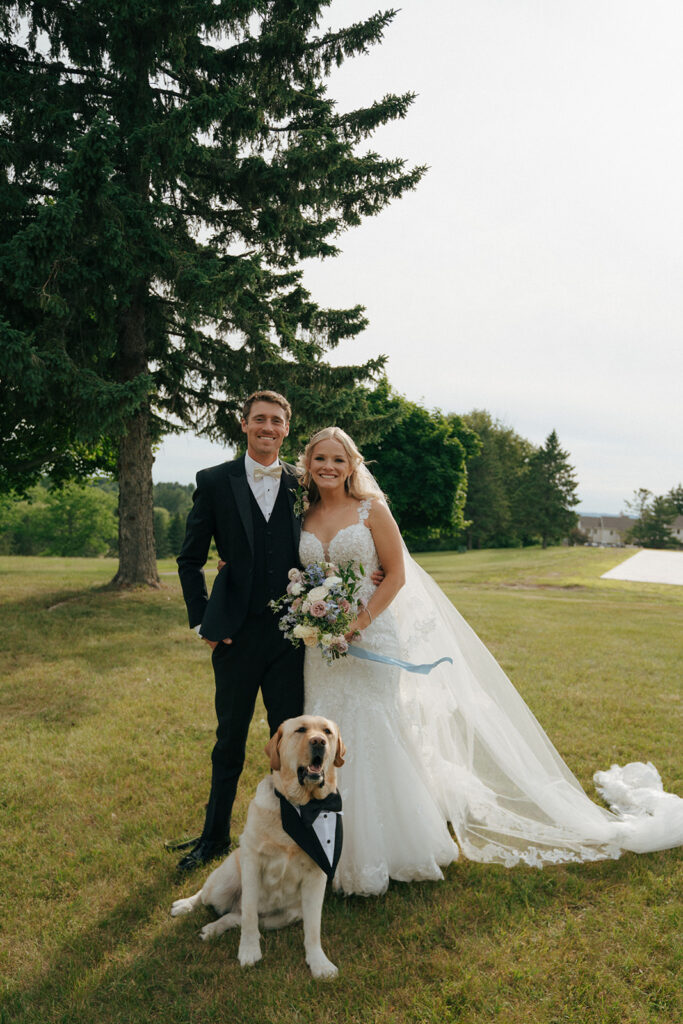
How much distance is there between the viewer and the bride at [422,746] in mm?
3738

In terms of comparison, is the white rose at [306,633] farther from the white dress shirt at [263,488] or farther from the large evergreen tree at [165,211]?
the large evergreen tree at [165,211]

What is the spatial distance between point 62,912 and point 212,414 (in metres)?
12.3

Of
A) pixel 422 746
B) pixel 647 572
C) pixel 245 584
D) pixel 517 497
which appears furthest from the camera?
pixel 517 497

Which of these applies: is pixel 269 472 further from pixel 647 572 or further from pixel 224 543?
pixel 647 572

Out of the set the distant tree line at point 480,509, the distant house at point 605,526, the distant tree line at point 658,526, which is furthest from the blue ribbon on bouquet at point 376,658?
the distant house at point 605,526

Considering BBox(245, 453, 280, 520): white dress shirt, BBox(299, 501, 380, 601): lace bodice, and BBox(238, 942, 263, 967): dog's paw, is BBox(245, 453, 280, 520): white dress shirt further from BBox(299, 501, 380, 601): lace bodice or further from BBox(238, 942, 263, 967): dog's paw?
BBox(238, 942, 263, 967): dog's paw

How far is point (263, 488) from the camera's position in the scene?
389 centimetres

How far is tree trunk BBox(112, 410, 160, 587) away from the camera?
44.2 feet

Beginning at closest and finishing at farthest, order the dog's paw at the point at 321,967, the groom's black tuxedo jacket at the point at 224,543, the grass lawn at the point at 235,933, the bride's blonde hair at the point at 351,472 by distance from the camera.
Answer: the grass lawn at the point at 235,933, the dog's paw at the point at 321,967, the groom's black tuxedo jacket at the point at 224,543, the bride's blonde hair at the point at 351,472

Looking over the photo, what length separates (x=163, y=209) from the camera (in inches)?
432

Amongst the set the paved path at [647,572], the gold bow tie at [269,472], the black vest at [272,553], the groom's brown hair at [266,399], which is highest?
the groom's brown hair at [266,399]

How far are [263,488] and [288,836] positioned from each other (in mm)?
2042

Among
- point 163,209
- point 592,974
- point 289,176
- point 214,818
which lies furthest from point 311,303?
point 592,974

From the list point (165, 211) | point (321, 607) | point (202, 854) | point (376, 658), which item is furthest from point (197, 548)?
point (165, 211)
